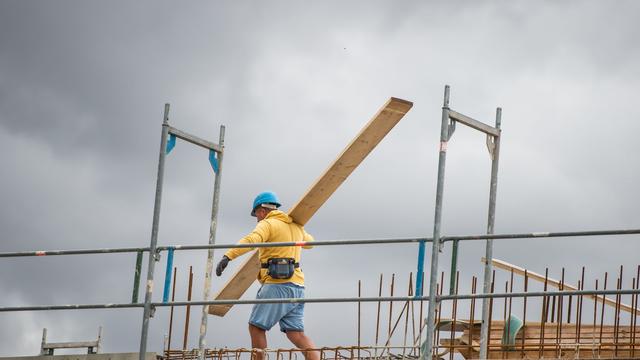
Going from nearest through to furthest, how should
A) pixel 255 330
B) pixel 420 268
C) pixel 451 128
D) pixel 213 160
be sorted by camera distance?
1. pixel 420 268
2. pixel 451 128
3. pixel 255 330
4. pixel 213 160

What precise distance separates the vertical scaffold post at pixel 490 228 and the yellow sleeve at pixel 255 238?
262cm

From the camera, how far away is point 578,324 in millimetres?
16141

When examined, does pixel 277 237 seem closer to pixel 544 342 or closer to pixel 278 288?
pixel 278 288

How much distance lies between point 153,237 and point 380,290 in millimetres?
3405

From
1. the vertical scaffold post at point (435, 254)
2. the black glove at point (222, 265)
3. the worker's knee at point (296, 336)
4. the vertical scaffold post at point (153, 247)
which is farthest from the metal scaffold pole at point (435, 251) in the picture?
the vertical scaffold post at point (153, 247)

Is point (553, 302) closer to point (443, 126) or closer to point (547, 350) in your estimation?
point (547, 350)

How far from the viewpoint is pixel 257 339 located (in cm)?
1596

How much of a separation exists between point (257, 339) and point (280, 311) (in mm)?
436

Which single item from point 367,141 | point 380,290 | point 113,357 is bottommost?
point 113,357

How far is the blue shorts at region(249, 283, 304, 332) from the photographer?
15.9 meters

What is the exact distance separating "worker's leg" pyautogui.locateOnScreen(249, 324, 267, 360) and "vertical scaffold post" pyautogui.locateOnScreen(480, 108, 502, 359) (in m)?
2.63

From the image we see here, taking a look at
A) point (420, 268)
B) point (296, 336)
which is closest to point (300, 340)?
point (296, 336)

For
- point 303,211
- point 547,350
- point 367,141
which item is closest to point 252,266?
point 303,211

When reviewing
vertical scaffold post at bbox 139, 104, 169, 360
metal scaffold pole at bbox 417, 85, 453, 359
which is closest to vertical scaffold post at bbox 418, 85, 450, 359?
metal scaffold pole at bbox 417, 85, 453, 359
